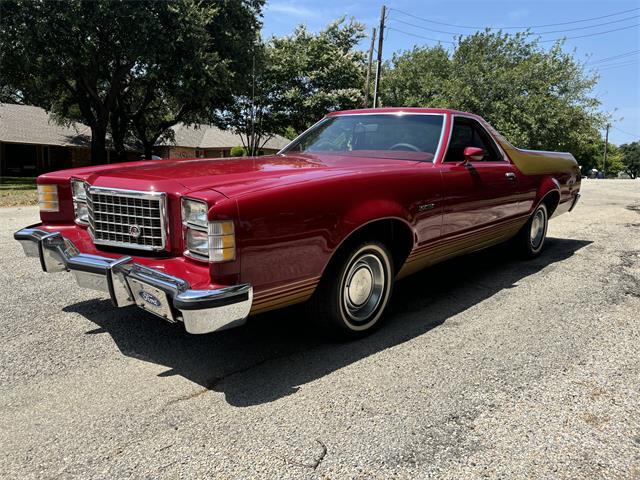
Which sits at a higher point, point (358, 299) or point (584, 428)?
point (358, 299)

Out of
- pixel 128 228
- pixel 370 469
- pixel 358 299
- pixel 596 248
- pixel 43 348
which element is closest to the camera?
pixel 370 469

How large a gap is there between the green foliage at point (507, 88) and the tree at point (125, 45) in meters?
14.1

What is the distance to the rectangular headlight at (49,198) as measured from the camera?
3550 millimetres

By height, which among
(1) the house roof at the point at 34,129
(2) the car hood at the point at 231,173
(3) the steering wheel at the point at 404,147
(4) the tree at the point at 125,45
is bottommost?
(2) the car hood at the point at 231,173

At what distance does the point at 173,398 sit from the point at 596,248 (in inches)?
238

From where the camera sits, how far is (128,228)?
2863mm

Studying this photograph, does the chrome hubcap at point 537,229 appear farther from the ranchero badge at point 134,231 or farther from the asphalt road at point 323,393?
the ranchero badge at point 134,231

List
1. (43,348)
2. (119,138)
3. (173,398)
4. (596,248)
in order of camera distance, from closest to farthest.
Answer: (173,398)
(43,348)
(596,248)
(119,138)

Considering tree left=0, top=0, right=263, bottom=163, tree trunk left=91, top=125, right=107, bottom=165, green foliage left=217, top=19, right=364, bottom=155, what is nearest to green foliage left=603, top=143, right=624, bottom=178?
green foliage left=217, top=19, right=364, bottom=155

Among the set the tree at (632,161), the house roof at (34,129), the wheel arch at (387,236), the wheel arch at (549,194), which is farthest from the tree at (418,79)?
the tree at (632,161)

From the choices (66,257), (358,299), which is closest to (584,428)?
(358,299)

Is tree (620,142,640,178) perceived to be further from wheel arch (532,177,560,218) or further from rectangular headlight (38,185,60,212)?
rectangular headlight (38,185,60,212)

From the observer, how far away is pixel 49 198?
356 centimetres

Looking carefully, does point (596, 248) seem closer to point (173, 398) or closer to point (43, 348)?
point (173, 398)
